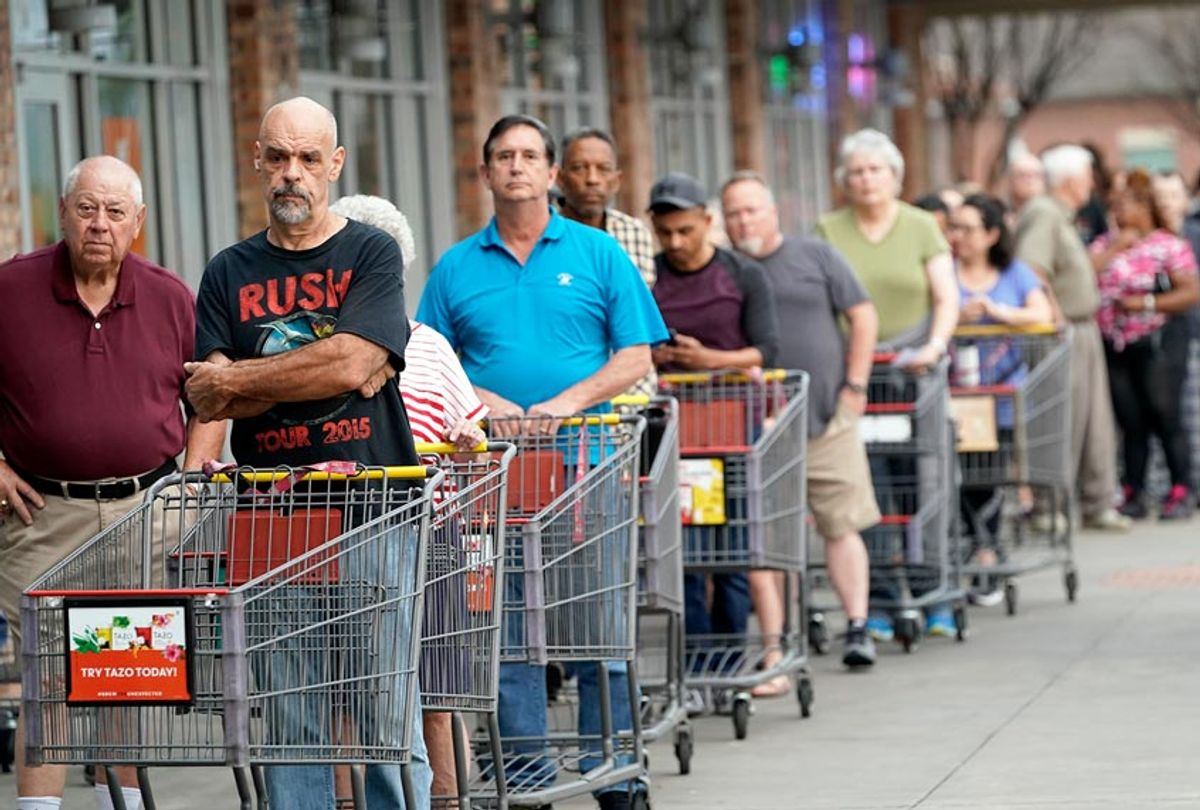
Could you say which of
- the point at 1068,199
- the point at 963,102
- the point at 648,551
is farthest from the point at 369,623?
the point at 963,102

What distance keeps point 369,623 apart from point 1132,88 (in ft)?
166

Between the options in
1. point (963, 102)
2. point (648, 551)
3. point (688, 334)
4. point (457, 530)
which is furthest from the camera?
point (963, 102)

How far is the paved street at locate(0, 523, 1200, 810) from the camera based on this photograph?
8.16 metres

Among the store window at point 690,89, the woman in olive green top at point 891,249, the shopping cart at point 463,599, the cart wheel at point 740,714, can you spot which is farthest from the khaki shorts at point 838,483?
the store window at point 690,89

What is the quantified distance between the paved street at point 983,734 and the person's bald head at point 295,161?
8.69 feet

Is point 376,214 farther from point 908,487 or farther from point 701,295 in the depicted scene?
point 908,487

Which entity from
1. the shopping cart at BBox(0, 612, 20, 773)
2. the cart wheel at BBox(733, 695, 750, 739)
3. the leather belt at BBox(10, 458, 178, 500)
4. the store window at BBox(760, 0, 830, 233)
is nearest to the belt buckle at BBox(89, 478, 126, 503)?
the leather belt at BBox(10, 458, 178, 500)

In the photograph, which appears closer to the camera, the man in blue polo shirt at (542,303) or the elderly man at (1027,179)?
the man in blue polo shirt at (542,303)

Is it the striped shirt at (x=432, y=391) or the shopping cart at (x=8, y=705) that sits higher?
the striped shirt at (x=432, y=391)

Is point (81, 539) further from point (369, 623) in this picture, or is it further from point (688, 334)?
point (688, 334)

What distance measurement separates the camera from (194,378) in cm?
626

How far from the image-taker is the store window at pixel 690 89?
832 inches

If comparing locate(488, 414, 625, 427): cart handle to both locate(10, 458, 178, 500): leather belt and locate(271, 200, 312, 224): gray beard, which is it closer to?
locate(10, 458, 178, 500): leather belt

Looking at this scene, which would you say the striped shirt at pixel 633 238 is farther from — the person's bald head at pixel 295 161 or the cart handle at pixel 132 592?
the cart handle at pixel 132 592
